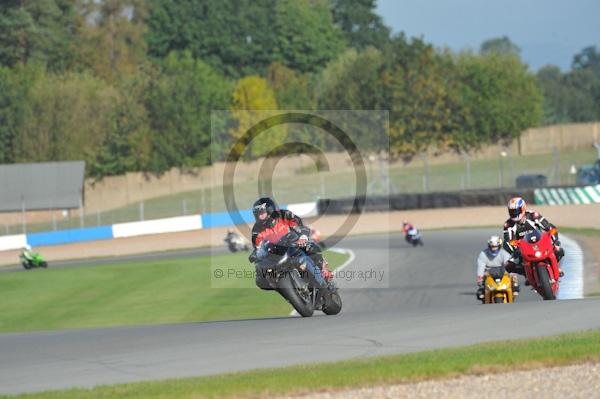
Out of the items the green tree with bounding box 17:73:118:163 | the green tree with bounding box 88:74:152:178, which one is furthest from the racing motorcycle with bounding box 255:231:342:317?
the green tree with bounding box 17:73:118:163

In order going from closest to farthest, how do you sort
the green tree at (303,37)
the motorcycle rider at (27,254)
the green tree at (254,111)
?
the motorcycle rider at (27,254)
the green tree at (254,111)
the green tree at (303,37)

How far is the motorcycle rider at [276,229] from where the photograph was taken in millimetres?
15484

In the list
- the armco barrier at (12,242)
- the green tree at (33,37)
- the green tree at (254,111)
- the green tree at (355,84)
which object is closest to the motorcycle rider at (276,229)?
the armco barrier at (12,242)

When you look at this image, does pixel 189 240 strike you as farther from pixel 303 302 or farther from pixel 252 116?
pixel 303 302

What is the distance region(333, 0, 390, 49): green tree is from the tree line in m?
13.8

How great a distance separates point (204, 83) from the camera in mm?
89000

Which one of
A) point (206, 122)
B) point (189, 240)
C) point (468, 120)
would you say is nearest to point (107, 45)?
point (206, 122)

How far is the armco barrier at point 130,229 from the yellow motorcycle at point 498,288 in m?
35.2

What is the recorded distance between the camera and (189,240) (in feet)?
174

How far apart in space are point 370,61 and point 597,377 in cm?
8306

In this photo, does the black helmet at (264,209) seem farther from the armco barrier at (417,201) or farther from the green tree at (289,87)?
the green tree at (289,87)

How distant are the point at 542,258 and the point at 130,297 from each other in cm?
1392

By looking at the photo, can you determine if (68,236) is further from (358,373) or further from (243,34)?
(243,34)

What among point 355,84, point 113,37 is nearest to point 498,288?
point 355,84
